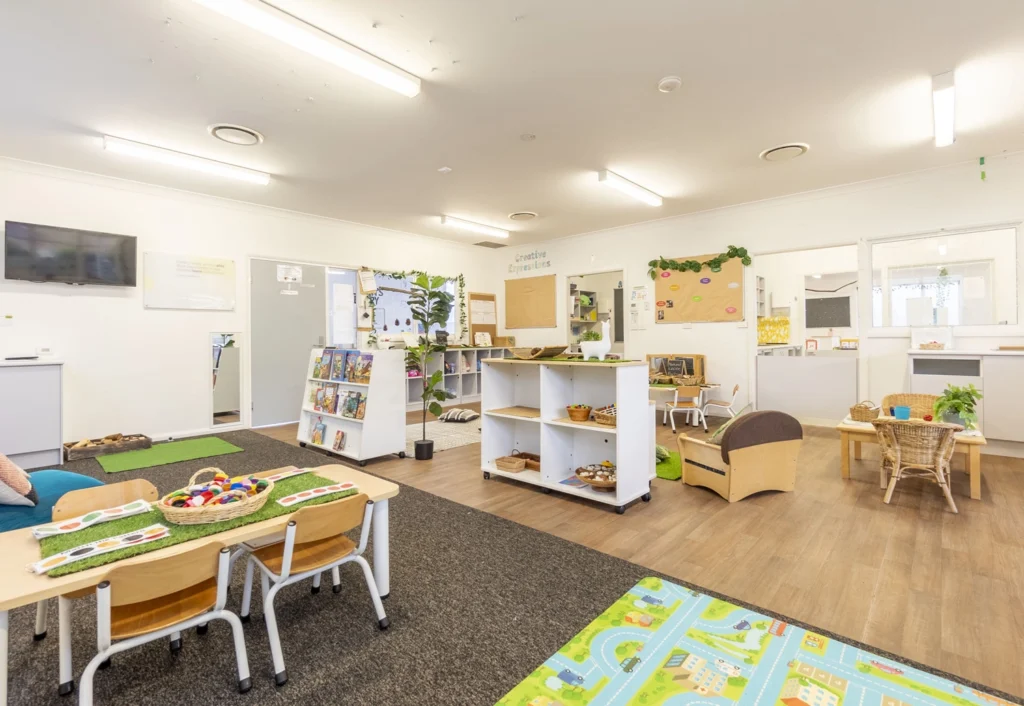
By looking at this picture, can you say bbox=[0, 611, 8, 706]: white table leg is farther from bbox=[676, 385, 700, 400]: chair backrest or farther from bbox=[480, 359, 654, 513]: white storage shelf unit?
bbox=[676, 385, 700, 400]: chair backrest

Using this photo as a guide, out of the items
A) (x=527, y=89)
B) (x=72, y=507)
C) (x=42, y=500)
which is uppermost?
(x=527, y=89)

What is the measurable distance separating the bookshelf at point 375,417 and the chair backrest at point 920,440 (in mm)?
4148

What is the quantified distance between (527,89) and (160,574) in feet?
11.6

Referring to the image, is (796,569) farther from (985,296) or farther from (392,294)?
(392,294)

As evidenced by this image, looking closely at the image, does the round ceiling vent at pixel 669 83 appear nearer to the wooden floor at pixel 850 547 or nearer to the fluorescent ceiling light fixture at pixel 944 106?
the fluorescent ceiling light fixture at pixel 944 106

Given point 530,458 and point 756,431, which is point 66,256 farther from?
point 756,431

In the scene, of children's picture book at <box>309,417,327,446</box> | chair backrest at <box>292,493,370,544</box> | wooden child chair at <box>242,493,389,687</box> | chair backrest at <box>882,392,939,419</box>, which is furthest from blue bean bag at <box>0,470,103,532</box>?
chair backrest at <box>882,392,939,419</box>

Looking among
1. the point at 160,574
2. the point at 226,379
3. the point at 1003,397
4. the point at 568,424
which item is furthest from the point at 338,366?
the point at 1003,397

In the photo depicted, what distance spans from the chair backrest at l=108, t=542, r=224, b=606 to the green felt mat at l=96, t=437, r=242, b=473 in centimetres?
386

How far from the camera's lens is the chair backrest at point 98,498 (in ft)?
6.23

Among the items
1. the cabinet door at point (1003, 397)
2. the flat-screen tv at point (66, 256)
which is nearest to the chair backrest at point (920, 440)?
the cabinet door at point (1003, 397)

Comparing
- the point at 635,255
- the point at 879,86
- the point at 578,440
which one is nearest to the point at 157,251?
the point at 578,440

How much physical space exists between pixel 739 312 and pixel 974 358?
8.12 ft

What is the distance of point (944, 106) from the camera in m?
3.60
